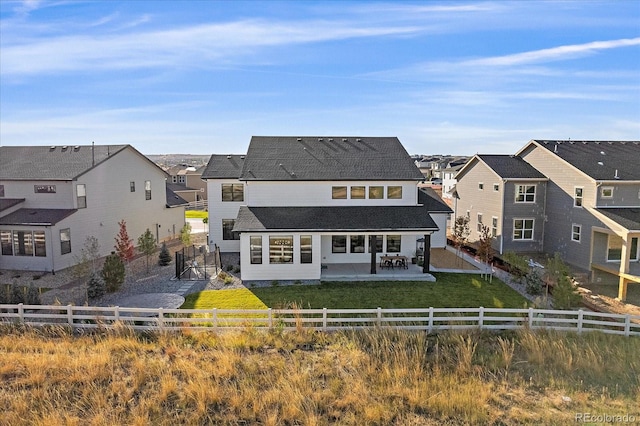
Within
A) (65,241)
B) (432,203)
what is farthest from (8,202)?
(432,203)

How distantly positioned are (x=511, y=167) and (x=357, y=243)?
505 inches

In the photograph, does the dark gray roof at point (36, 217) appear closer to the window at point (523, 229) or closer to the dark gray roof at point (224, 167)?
the dark gray roof at point (224, 167)

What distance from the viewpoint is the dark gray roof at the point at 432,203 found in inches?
1082

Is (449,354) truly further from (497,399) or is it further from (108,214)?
(108,214)

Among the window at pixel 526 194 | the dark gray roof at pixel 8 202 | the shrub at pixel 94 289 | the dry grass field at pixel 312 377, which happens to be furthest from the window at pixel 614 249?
the dark gray roof at pixel 8 202

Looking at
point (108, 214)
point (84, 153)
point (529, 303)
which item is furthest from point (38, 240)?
point (529, 303)

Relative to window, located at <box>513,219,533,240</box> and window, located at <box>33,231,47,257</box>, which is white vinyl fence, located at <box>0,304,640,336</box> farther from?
window, located at <box>513,219,533,240</box>

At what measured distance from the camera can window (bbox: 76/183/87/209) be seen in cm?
2472

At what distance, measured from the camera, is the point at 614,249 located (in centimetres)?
2250

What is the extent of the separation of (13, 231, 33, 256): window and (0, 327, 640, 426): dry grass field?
1117cm

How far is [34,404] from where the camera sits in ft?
30.1

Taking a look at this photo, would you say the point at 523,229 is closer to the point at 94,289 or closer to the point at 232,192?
the point at 232,192

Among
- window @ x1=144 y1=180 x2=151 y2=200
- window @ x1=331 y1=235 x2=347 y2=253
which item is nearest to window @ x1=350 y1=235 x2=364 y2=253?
window @ x1=331 y1=235 x2=347 y2=253

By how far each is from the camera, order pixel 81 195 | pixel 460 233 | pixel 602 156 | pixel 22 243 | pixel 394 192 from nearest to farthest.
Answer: pixel 22 243 → pixel 394 192 → pixel 81 195 → pixel 460 233 → pixel 602 156
